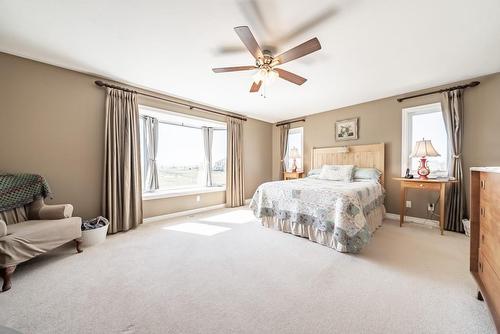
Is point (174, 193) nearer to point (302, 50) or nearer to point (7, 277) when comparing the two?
point (7, 277)

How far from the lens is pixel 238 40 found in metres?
2.00

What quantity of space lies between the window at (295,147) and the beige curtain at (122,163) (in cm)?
360

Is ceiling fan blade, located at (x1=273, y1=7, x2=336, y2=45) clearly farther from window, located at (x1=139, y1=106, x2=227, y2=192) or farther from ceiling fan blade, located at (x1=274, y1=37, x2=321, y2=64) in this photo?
window, located at (x1=139, y1=106, x2=227, y2=192)

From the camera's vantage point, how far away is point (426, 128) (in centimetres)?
335

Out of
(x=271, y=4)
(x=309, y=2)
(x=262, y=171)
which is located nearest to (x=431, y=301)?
(x=309, y=2)

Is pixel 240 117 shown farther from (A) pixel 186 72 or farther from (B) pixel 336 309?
Answer: (B) pixel 336 309

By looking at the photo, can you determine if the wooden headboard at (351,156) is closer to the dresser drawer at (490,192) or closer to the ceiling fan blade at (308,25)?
the dresser drawer at (490,192)

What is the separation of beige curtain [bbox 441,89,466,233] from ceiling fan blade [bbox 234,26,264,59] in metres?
3.24

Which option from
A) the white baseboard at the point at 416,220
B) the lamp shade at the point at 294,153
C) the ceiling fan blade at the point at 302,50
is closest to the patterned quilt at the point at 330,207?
the white baseboard at the point at 416,220

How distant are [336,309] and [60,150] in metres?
3.67

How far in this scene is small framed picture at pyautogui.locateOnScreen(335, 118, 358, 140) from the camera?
4.07m

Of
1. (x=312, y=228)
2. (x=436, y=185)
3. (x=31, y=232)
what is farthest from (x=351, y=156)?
(x=31, y=232)

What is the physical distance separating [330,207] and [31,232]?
321cm

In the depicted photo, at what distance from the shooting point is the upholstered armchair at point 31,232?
1606 mm
